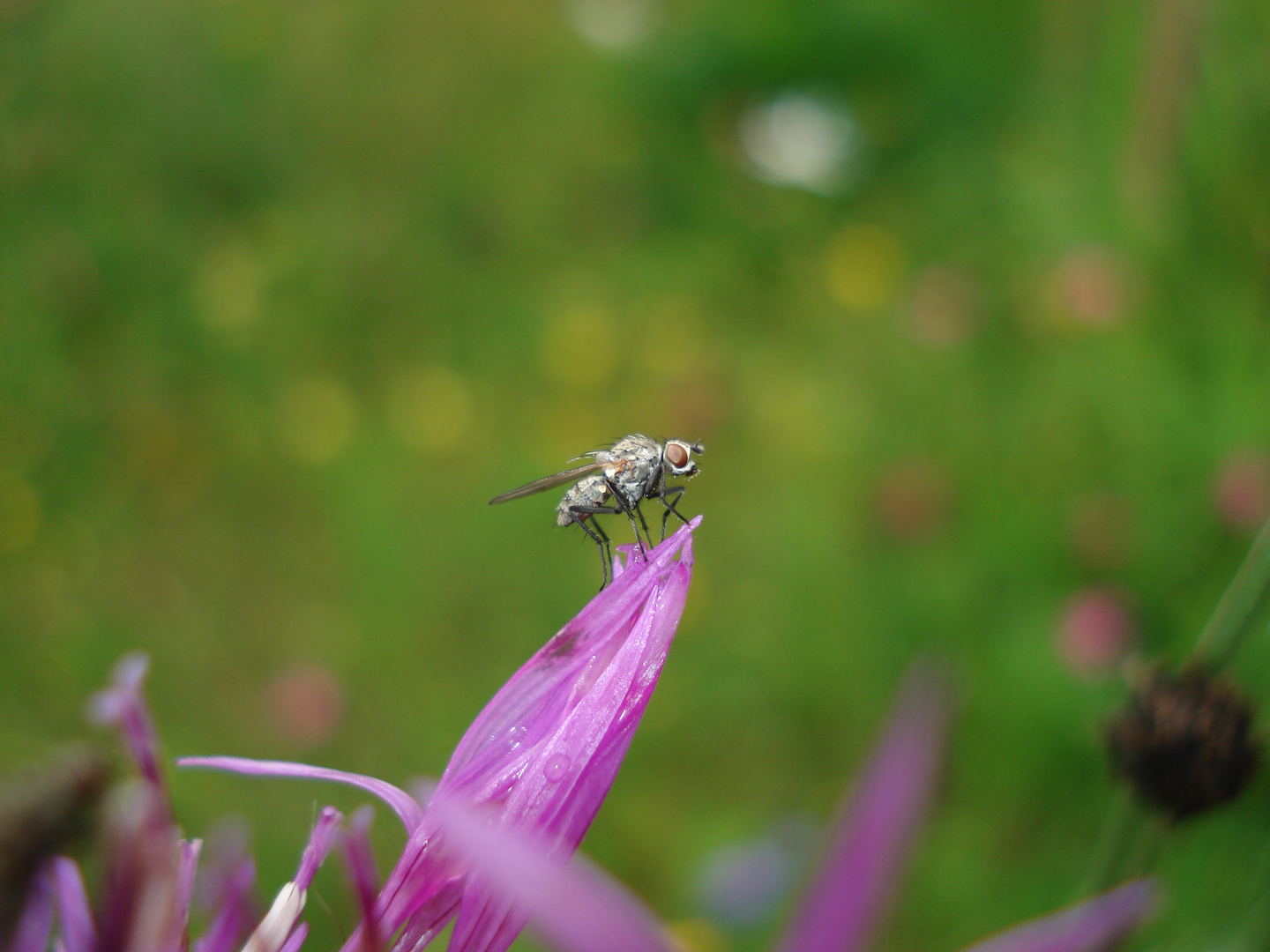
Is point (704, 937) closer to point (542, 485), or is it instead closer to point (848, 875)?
point (542, 485)

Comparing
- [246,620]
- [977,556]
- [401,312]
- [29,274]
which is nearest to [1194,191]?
[977,556]

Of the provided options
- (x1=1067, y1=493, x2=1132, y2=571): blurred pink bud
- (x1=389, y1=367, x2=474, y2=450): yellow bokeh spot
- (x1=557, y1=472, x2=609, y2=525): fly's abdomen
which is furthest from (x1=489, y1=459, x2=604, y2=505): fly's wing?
(x1=389, y1=367, x2=474, y2=450): yellow bokeh spot

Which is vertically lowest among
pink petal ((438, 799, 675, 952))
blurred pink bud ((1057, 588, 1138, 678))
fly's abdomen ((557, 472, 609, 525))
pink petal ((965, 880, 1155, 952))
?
blurred pink bud ((1057, 588, 1138, 678))

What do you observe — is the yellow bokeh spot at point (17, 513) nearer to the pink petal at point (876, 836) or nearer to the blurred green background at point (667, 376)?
the blurred green background at point (667, 376)

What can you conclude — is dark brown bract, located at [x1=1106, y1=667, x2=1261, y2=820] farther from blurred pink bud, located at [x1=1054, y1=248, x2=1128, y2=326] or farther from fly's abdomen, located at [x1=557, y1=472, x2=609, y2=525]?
blurred pink bud, located at [x1=1054, y1=248, x2=1128, y2=326]

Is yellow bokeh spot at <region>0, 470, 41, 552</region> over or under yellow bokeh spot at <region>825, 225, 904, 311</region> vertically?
under
